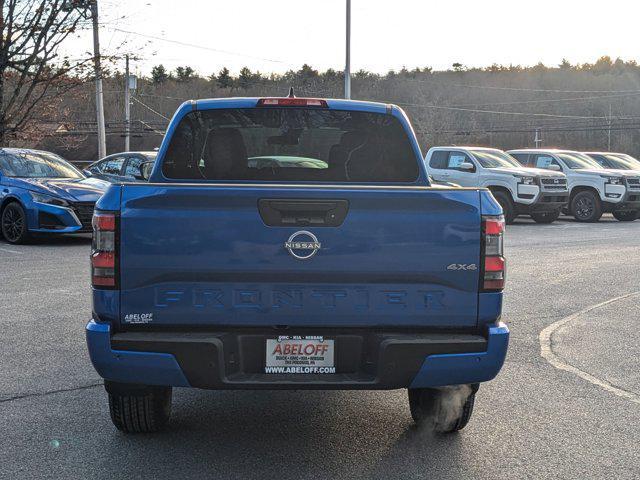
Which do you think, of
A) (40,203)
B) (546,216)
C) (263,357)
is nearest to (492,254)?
(263,357)

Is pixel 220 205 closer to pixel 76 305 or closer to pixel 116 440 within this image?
pixel 116 440

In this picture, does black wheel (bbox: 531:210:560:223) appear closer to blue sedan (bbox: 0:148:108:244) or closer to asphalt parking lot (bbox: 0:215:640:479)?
blue sedan (bbox: 0:148:108:244)

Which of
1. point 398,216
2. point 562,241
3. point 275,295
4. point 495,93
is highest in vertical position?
point 495,93

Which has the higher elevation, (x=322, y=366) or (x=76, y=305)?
(x=322, y=366)

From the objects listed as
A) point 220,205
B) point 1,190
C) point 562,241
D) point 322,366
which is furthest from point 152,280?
point 562,241

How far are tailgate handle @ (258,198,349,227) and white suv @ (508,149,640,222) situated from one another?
65.5 feet

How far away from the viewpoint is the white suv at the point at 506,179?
2114 centimetres

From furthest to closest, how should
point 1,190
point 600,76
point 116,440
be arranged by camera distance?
point 600,76, point 1,190, point 116,440

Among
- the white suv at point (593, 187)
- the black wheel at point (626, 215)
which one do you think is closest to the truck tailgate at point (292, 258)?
the white suv at point (593, 187)

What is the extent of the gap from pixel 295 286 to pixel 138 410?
1239mm

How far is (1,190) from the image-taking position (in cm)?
1468

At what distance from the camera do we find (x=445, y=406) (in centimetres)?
462

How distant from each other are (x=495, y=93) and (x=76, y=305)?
130 metres

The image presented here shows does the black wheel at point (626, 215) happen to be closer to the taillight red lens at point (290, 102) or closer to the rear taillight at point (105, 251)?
the taillight red lens at point (290, 102)
